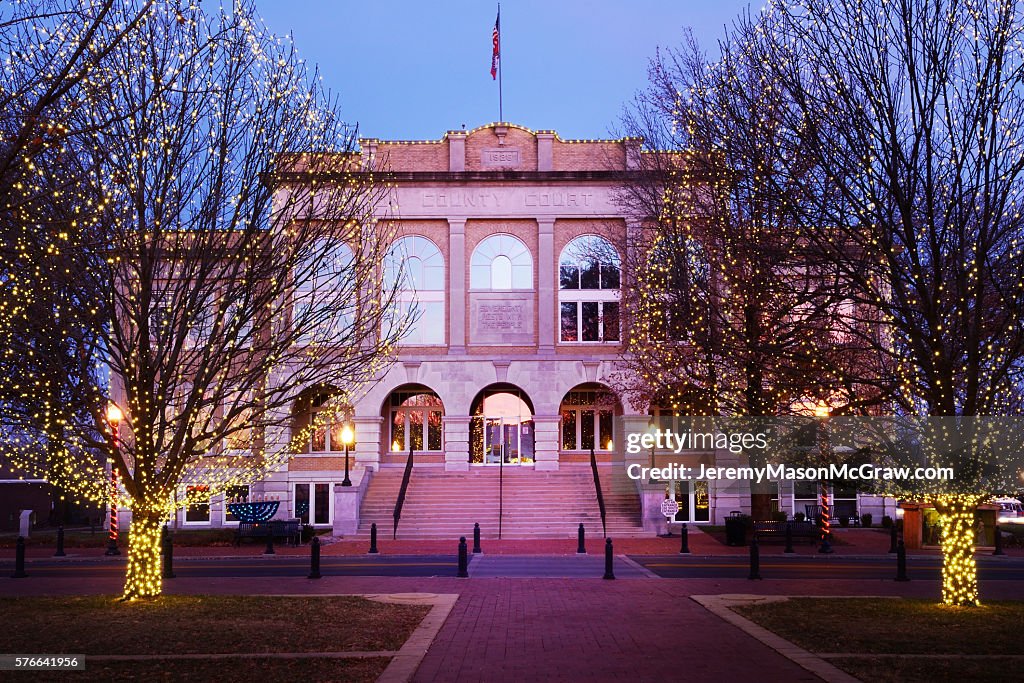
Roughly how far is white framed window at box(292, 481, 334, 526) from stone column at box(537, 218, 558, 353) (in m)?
10.3

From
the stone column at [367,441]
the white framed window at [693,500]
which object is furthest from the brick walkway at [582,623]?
the white framed window at [693,500]

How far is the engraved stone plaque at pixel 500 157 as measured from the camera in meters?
39.9

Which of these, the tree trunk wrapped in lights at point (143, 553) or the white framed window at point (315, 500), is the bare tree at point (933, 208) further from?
A: the white framed window at point (315, 500)

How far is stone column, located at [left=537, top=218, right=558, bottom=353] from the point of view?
127 feet

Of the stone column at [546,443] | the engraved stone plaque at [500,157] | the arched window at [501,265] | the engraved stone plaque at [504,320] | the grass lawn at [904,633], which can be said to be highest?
the engraved stone plaque at [500,157]

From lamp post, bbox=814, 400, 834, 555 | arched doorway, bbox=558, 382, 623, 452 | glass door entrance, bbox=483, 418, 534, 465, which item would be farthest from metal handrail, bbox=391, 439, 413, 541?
lamp post, bbox=814, 400, 834, 555

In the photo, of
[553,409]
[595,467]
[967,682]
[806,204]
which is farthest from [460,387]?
[967,682]

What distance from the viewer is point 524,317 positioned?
39.0m

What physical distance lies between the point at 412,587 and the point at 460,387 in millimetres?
19924

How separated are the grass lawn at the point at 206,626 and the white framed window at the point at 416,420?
2346 centimetres

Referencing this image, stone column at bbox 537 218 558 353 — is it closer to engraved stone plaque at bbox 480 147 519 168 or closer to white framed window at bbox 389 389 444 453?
engraved stone plaque at bbox 480 147 519 168

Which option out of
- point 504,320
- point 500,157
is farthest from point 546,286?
point 500,157

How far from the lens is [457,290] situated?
38.7 meters

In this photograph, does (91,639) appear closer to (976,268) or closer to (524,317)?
(976,268)
